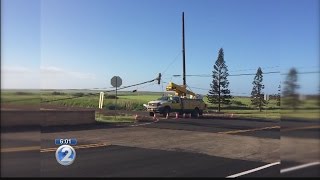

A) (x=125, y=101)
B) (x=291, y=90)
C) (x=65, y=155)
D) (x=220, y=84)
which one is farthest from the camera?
(x=220, y=84)

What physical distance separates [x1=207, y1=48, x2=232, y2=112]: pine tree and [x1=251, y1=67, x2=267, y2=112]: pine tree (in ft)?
0.51

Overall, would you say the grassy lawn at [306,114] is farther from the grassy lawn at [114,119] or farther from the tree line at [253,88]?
the grassy lawn at [114,119]

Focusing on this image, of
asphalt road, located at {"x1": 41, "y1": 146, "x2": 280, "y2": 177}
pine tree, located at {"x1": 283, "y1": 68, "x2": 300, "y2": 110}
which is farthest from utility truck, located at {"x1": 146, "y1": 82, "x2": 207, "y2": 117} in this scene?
pine tree, located at {"x1": 283, "y1": 68, "x2": 300, "y2": 110}

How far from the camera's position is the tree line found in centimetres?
248

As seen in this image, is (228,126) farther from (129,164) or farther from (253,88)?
(129,164)

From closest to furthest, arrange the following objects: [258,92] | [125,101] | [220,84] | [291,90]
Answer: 1. [291,90]
2. [125,101]
3. [220,84]
4. [258,92]

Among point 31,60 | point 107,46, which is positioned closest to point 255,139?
point 107,46

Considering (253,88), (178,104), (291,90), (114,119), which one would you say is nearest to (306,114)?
(291,90)

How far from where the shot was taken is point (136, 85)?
250 centimetres

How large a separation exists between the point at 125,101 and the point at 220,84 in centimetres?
56

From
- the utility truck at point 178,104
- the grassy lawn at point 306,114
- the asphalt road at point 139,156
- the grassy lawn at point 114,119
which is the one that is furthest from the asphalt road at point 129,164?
the grassy lawn at point 306,114

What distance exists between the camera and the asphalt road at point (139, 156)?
1892mm

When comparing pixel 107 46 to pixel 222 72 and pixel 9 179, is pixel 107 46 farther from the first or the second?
pixel 9 179

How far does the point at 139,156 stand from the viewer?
9.38ft
